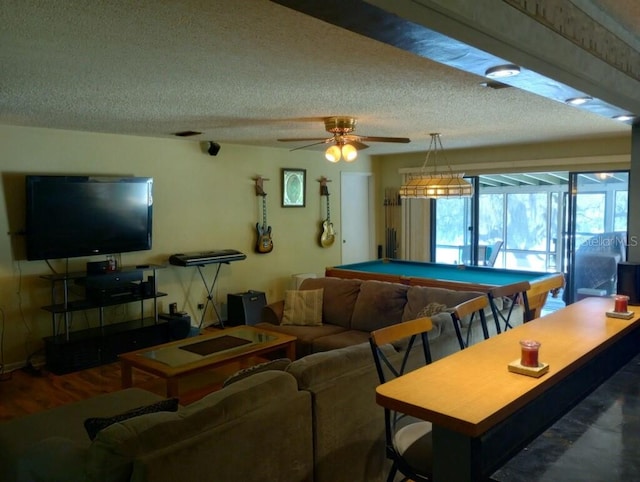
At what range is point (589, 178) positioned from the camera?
643 centimetres

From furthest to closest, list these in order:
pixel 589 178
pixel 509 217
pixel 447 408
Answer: pixel 509 217 < pixel 589 178 < pixel 447 408

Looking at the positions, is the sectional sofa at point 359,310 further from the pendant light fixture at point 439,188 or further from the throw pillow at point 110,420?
the throw pillow at point 110,420

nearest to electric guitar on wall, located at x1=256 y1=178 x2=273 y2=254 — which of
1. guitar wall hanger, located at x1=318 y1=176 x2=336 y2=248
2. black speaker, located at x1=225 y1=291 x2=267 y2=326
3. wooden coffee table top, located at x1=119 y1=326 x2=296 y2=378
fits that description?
black speaker, located at x1=225 y1=291 x2=267 y2=326

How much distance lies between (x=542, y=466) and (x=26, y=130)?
16.8ft

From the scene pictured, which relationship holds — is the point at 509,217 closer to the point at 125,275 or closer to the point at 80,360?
the point at 125,275

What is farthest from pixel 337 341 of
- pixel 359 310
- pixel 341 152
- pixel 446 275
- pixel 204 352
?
pixel 446 275

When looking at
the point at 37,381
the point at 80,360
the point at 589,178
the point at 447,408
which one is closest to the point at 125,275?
the point at 80,360

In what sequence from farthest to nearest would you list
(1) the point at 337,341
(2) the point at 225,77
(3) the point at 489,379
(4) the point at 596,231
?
(4) the point at 596,231
(1) the point at 337,341
(2) the point at 225,77
(3) the point at 489,379

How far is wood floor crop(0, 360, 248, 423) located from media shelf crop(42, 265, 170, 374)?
156 millimetres

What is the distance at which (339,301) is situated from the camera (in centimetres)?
492

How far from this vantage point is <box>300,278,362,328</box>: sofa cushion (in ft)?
15.9

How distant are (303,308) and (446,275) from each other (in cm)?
173

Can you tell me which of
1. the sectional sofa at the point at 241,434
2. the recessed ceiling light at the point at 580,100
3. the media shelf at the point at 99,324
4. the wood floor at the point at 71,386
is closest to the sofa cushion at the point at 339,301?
the wood floor at the point at 71,386

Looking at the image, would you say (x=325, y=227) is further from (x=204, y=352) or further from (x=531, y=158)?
(x=204, y=352)
